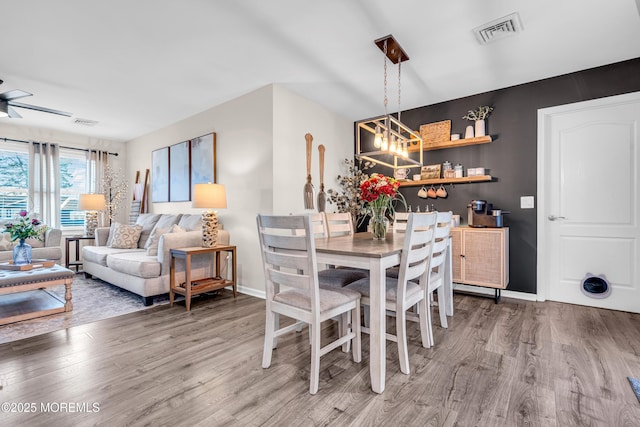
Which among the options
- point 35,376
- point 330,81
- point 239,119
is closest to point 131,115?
point 239,119

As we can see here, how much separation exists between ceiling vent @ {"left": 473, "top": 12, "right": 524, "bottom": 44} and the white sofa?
3.39 m

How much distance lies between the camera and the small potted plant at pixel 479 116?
3.70 m

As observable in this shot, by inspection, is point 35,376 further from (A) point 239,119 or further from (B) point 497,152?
(B) point 497,152

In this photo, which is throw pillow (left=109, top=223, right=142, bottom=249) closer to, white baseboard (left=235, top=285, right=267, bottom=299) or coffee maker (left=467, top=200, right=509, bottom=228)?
white baseboard (left=235, top=285, right=267, bottom=299)

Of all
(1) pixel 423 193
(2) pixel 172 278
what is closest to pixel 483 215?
(1) pixel 423 193

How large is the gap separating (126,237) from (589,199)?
5.84m

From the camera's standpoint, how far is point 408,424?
1.43 meters

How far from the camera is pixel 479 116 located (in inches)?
149

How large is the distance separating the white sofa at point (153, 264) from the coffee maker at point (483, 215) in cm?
302

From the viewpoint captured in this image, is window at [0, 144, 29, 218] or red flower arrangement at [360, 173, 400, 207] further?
window at [0, 144, 29, 218]

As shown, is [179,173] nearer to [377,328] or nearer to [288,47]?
[288,47]

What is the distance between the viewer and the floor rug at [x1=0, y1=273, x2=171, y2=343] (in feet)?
8.40

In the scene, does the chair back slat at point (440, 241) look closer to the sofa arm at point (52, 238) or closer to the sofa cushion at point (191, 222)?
the sofa cushion at point (191, 222)

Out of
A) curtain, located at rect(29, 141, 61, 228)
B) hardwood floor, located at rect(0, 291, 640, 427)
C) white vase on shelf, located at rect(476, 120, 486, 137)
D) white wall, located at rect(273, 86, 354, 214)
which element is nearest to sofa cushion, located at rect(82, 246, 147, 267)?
curtain, located at rect(29, 141, 61, 228)
